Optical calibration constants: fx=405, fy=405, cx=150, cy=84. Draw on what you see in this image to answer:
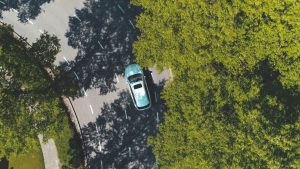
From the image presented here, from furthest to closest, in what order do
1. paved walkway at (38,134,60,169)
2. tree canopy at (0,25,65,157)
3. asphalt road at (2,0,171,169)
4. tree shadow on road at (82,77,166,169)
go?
asphalt road at (2,0,171,169), tree shadow on road at (82,77,166,169), paved walkway at (38,134,60,169), tree canopy at (0,25,65,157)

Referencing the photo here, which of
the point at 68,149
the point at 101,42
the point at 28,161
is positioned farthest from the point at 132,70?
the point at 28,161

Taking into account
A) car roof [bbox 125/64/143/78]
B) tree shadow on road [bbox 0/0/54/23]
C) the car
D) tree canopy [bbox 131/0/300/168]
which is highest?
tree shadow on road [bbox 0/0/54/23]

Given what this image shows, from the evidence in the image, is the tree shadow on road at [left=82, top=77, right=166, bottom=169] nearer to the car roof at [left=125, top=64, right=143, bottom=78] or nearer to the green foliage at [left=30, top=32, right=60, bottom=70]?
the car roof at [left=125, top=64, right=143, bottom=78]

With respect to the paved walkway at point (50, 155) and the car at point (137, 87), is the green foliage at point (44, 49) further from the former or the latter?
the paved walkway at point (50, 155)

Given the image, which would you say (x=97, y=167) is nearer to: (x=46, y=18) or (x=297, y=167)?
(x=46, y=18)

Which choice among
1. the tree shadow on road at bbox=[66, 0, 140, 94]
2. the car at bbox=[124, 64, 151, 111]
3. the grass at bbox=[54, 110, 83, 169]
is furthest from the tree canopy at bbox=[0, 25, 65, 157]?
the car at bbox=[124, 64, 151, 111]

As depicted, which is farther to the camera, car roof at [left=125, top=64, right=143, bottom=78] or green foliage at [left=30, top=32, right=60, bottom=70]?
car roof at [left=125, top=64, right=143, bottom=78]

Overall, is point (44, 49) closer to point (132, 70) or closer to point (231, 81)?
point (132, 70)

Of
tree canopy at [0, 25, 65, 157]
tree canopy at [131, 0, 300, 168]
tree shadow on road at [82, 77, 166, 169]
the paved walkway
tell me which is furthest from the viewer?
tree shadow on road at [82, 77, 166, 169]
